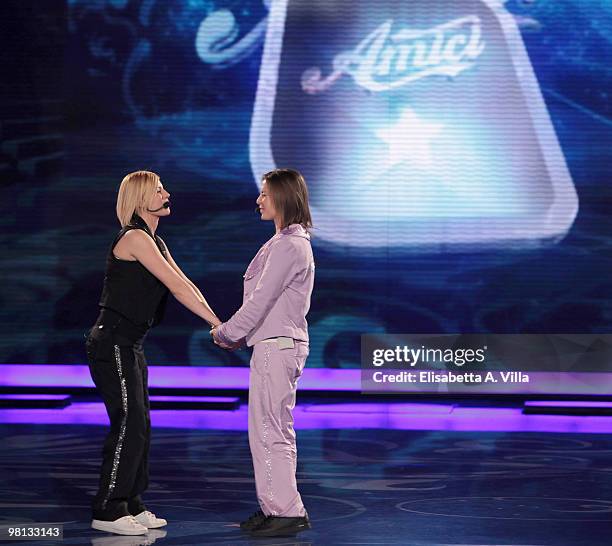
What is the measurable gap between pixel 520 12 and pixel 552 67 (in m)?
0.49

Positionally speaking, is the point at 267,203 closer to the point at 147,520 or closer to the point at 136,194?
the point at 136,194

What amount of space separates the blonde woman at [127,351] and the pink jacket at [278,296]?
0.52 ft

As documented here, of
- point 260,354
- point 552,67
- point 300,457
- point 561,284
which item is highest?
point 260,354

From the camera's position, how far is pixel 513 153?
8430 millimetres

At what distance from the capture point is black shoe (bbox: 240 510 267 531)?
405cm

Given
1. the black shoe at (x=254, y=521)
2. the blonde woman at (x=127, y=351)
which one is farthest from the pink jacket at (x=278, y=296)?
the black shoe at (x=254, y=521)

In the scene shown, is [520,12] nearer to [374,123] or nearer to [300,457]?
[374,123]

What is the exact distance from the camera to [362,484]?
5141mm

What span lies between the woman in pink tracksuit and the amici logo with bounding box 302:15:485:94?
181 inches

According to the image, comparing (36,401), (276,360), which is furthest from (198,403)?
(276,360)

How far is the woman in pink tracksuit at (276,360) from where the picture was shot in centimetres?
399

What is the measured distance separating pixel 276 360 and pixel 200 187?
4728mm

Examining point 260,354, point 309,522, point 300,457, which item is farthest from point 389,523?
point 300,457

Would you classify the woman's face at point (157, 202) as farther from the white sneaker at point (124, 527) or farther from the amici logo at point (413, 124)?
the amici logo at point (413, 124)
